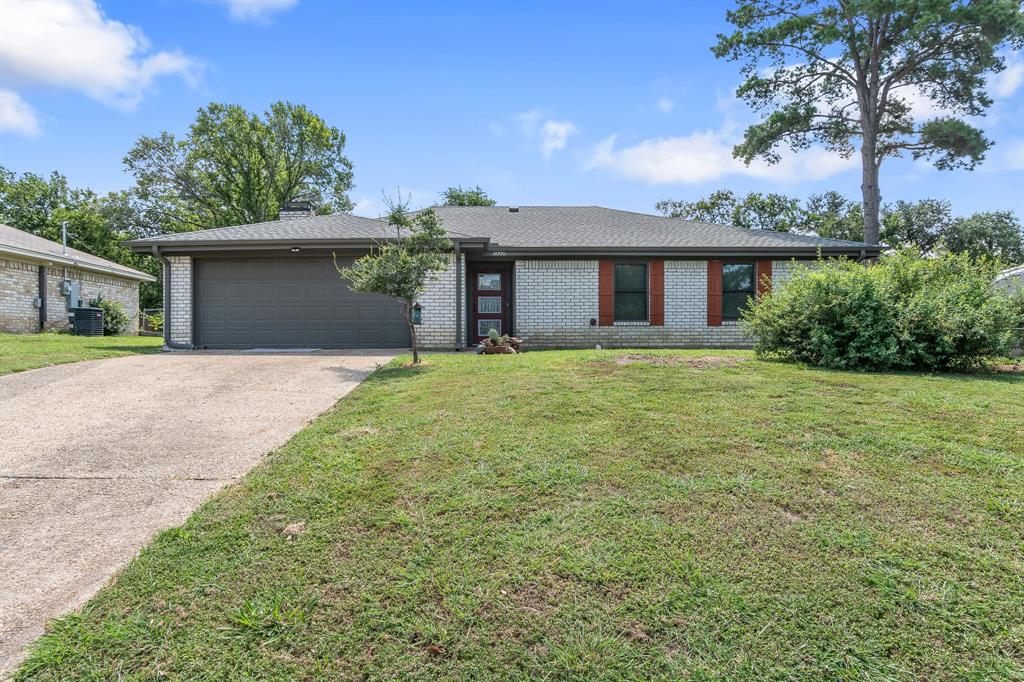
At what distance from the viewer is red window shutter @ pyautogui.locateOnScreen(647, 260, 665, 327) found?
41.7ft

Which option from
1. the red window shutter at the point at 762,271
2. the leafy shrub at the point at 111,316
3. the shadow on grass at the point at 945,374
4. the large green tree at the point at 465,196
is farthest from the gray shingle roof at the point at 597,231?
the large green tree at the point at 465,196

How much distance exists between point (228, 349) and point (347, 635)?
1143cm

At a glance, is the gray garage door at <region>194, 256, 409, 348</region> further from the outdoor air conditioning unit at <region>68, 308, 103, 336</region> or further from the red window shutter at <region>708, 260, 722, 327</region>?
the outdoor air conditioning unit at <region>68, 308, 103, 336</region>

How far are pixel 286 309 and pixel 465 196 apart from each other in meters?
24.3

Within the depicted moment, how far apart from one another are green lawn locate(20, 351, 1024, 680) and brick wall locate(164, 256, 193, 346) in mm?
9895

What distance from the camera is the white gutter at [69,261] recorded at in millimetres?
16359

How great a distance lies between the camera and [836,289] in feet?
25.5

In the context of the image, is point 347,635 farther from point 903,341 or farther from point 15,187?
point 15,187

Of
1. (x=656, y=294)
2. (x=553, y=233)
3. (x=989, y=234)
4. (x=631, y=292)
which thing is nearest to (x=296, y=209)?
(x=553, y=233)

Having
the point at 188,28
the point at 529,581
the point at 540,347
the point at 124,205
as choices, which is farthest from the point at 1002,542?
the point at 124,205

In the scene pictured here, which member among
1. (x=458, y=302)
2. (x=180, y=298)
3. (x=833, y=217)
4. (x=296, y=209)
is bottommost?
(x=458, y=302)

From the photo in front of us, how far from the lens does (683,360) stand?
7.77 metres

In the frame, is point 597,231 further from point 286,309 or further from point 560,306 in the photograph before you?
point 286,309

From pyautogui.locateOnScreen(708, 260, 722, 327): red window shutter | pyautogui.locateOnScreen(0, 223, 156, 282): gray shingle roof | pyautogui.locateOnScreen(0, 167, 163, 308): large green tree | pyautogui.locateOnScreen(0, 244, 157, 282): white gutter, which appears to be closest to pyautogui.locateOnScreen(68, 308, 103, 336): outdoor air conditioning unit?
pyautogui.locateOnScreen(0, 244, 157, 282): white gutter
